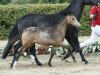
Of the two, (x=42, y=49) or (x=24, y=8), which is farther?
(x=24, y=8)

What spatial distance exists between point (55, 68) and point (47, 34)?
1108 mm

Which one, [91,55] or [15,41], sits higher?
[15,41]

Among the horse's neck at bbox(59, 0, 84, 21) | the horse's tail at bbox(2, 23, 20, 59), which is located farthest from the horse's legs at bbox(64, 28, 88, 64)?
the horse's tail at bbox(2, 23, 20, 59)

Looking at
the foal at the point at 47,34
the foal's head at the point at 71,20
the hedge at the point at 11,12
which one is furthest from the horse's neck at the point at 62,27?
the hedge at the point at 11,12

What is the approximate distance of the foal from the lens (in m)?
13.4

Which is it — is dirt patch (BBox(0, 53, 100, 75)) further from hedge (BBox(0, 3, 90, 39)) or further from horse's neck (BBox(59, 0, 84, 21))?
hedge (BBox(0, 3, 90, 39))

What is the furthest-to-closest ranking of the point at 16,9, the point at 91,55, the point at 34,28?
the point at 16,9
the point at 91,55
the point at 34,28

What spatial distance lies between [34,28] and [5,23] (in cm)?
809

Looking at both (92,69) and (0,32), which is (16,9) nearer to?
(0,32)

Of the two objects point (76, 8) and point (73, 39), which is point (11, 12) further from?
point (73, 39)

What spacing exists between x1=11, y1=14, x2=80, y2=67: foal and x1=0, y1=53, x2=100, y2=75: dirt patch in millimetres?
637

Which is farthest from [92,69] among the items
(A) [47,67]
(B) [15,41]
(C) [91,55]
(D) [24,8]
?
(D) [24,8]

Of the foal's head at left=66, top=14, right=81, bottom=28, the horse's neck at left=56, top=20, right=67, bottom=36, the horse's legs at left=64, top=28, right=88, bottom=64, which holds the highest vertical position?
the foal's head at left=66, top=14, right=81, bottom=28

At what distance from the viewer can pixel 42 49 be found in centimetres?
1677
